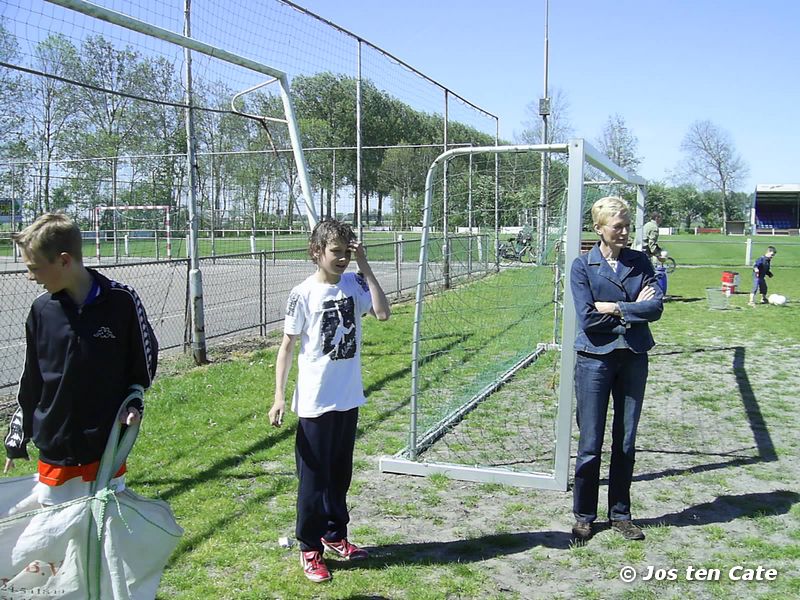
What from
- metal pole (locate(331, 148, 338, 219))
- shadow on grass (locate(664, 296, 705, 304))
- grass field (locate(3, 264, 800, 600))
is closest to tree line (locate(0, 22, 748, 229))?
metal pole (locate(331, 148, 338, 219))

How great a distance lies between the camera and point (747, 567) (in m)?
3.80

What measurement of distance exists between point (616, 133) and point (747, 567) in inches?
1095

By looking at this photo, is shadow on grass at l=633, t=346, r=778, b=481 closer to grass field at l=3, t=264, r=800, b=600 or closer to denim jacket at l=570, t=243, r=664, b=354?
grass field at l=3, t=264, r=800, b=600

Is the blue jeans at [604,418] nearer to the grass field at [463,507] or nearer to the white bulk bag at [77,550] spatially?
the grass field at [463,507]

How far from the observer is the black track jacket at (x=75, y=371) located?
273 cm

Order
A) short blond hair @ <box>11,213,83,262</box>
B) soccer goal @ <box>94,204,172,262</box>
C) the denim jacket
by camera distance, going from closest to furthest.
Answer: short blond hair @ <box>11,213,83,262</box>
the denim jacket
soccer goal @ <box>94,204,172,262</box>

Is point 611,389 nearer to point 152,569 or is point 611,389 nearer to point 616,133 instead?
point 152,569

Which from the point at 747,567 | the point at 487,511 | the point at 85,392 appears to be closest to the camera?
the point at 85,392

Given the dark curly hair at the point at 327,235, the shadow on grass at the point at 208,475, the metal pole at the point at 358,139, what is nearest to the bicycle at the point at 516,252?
the metal pole at the point at 358,139

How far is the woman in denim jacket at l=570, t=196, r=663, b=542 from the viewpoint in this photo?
13.3 feet

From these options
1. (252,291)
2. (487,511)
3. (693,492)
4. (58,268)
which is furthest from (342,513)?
(252,291)

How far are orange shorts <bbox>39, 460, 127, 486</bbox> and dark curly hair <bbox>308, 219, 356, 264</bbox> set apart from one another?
4.76ft

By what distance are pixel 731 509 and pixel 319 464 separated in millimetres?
2763

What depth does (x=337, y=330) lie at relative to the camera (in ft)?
12.1
